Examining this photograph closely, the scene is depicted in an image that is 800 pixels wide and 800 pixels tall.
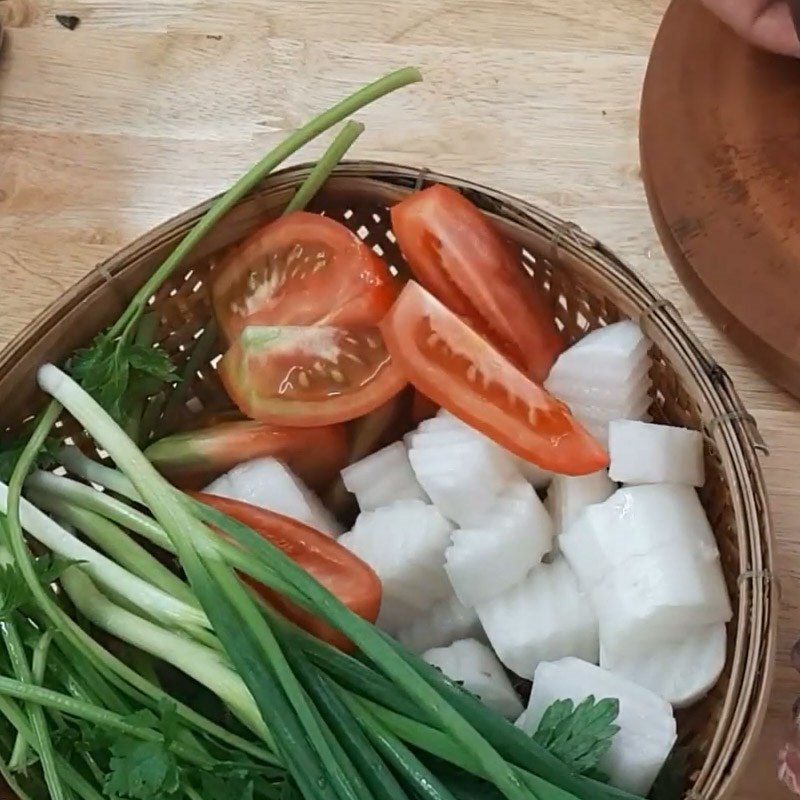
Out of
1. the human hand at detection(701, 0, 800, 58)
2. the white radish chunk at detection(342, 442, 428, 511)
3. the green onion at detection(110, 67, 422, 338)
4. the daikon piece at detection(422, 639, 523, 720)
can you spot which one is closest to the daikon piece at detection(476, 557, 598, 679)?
the daikon piece at detection(422, 639, 523, 720)

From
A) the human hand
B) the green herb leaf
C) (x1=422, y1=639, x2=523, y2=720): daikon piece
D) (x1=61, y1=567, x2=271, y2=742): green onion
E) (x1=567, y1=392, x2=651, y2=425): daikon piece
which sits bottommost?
(x1=422, y1=639, x2=523, y2=720): daikon piece

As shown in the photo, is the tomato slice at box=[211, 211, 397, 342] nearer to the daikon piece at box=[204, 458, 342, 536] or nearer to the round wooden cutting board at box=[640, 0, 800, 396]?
the daikon piece at box=[204, 458, 342, 536]

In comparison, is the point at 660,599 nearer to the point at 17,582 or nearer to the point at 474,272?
the point at 474,272

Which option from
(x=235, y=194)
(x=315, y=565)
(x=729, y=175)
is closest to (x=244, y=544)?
(x=315, y=565)

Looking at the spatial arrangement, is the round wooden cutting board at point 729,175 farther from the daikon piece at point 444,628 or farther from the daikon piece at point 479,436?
the daikon piece at point 444,628

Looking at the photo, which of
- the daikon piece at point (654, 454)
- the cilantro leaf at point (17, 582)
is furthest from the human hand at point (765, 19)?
the cilantro leaf at point (17, 582)
